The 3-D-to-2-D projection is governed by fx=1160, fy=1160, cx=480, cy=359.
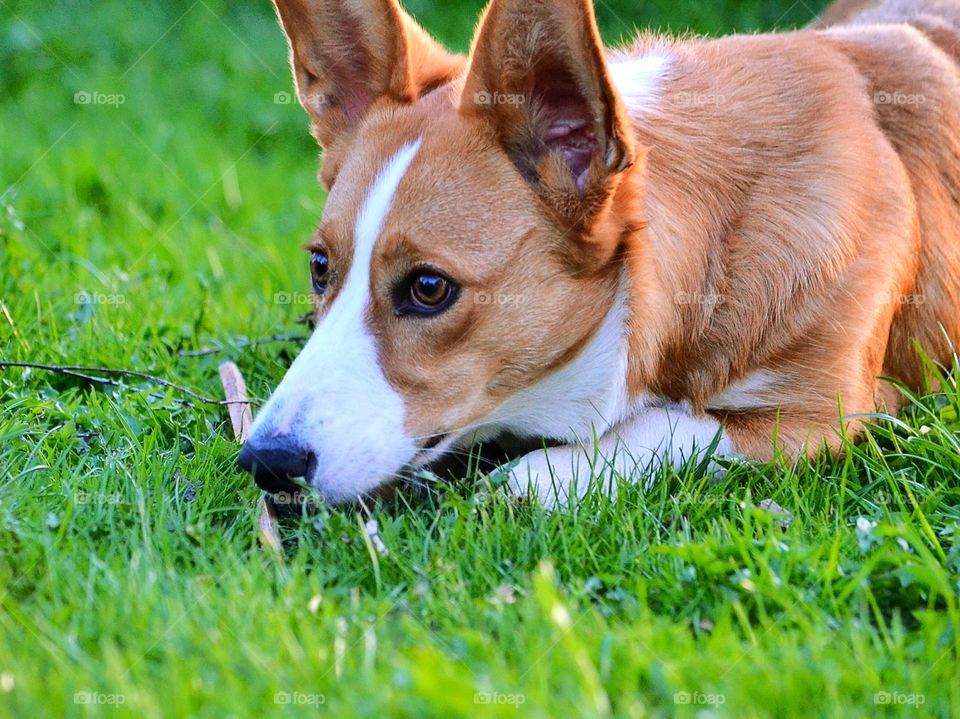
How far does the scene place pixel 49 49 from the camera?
742cm

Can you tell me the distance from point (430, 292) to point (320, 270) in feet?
1.51

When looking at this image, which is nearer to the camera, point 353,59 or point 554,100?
point 554,100

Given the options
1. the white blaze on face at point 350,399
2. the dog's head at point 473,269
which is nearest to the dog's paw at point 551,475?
the dog's head at point 473,269

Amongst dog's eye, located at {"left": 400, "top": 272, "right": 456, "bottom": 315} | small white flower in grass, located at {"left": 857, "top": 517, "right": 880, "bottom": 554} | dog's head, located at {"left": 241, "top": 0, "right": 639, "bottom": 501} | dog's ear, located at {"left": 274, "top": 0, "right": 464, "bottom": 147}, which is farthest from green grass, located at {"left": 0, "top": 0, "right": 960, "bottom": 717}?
dog's ear, located at {"left": 274, "top": 0, "right": 464, "bottom": 147}

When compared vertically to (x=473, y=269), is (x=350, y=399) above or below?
below

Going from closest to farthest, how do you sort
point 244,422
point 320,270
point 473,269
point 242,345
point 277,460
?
point 277,460
point 473,269
point 320,270
point 244,422
point 242,345

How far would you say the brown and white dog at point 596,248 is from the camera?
3.01m

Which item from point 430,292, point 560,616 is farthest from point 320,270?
point 560,616

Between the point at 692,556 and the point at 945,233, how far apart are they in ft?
5.59

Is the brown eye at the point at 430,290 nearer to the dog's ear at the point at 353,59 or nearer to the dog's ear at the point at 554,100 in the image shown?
the dog's ear at the point at 554,100

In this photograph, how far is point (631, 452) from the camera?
3.26 metres

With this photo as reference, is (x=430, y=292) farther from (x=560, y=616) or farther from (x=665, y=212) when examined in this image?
(x=560, y=616)

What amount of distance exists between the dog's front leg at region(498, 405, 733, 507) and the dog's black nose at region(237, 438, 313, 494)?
1.90 ft

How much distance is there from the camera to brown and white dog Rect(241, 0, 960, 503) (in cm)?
301
